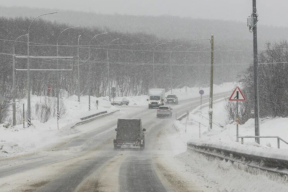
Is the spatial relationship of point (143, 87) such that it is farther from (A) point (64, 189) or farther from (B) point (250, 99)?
(A) point (64, 189)

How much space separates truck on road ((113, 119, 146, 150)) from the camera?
3155cm

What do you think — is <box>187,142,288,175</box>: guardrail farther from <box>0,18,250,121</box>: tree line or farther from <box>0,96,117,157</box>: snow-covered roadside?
<box>0,18,250,121</box>: tree line

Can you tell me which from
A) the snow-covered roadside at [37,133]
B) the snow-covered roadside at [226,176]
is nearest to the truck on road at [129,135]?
the snow-covered roadside at [37,133]

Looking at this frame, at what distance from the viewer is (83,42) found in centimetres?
11425

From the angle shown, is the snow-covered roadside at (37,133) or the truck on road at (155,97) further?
the truck on road at (155,97)

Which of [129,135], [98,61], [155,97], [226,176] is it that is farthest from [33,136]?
[98,61]

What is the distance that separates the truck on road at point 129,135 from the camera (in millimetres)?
31547

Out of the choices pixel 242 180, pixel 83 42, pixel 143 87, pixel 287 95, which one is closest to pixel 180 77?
pixel 143 87

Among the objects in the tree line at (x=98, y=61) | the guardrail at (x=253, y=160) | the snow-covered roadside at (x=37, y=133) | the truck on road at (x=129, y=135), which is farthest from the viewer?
the tree line at (x=98, y=61)

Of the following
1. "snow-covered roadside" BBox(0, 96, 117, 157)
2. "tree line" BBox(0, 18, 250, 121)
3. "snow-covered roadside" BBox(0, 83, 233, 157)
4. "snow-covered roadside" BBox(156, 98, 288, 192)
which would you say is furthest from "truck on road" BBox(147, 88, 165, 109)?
"snow-covered roadside" BBox(156, 98, 288, 192)

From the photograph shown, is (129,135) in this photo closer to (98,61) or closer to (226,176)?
(226,176)

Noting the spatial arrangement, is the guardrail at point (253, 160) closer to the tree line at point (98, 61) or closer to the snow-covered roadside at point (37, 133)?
the snow-covered roadside at point (37, 133)

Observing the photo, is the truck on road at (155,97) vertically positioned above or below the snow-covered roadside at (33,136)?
above

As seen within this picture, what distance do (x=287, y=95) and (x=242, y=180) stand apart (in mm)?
43776
